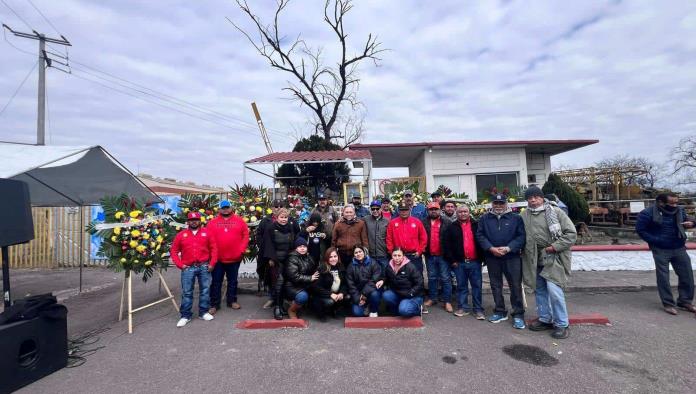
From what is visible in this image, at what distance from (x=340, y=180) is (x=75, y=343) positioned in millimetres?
9712

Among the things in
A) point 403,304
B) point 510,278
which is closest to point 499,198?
point 510,278

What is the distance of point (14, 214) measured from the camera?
157 inches

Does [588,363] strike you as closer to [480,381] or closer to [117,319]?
[480,381]

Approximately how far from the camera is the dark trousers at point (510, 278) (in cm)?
466

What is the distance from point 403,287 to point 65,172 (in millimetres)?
7613

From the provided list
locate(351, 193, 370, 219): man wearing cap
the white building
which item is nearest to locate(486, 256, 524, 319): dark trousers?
locate(351, 193, 370, 219): man wearing cap

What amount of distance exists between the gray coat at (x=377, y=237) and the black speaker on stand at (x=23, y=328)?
4195mm

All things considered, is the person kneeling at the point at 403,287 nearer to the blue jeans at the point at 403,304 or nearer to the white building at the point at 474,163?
the blue jeans at the point at 403,304

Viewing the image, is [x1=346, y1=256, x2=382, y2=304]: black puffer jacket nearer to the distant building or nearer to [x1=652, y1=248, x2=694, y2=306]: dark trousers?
[x1=652, y1=248, x2=694, y2=306]: dark trousers

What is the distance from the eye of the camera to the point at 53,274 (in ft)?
32.2

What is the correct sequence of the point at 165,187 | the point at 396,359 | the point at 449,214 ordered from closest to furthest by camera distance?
1. the point at 396,359
2. the point at 449,214
3. the point at 165,187

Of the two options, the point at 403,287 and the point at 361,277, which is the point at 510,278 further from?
the point at 361,277

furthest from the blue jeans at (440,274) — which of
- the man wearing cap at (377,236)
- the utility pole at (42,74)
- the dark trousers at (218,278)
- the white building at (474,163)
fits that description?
the utility pole at (42,74)

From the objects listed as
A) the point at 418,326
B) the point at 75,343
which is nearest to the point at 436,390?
the point at 418,326
